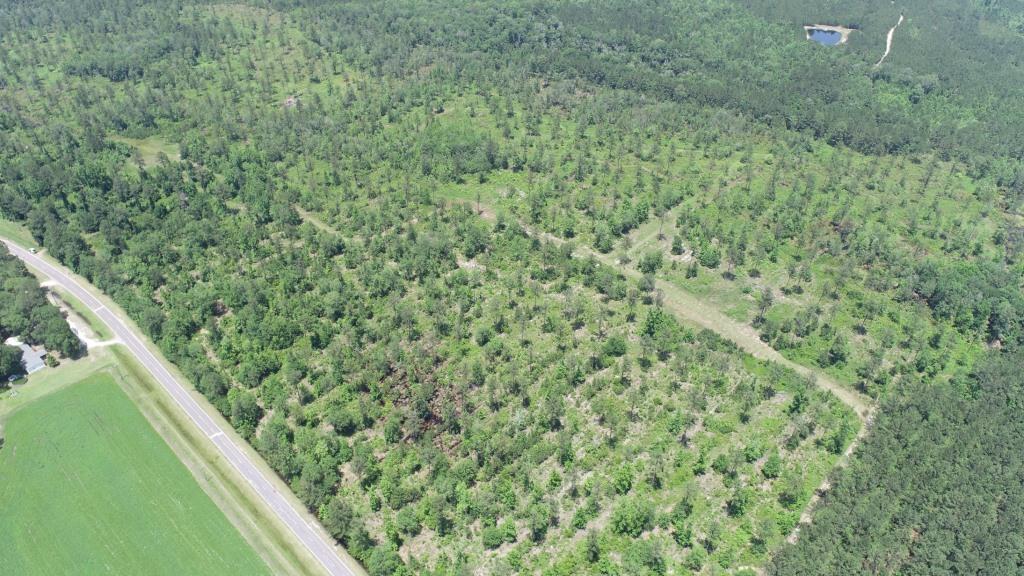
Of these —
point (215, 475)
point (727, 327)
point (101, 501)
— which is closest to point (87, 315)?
point (101, 501)

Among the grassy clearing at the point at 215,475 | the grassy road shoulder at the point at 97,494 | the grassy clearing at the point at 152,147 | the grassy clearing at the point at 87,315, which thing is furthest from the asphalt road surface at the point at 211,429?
the grassy clearing at the point at 152,147

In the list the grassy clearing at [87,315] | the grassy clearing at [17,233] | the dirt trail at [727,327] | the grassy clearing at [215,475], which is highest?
the dirt trail at [727,327]

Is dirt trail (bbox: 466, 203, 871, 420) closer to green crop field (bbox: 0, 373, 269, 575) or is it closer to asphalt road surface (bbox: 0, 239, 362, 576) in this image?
asphalt road surface (bbox: 0, 239, 362, 576)

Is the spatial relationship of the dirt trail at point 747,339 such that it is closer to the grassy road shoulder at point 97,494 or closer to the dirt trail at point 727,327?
the dirt trail at point 727,327

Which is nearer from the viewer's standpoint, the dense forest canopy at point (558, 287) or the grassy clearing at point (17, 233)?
the dense forest canopy at point (558, 287)

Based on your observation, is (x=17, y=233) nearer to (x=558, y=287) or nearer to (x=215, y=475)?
(x=215, y=475)

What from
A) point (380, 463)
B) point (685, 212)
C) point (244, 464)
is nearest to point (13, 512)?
Result: point (244, 464)
